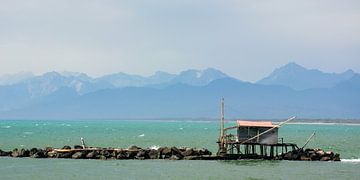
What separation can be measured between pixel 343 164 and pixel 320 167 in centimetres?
454

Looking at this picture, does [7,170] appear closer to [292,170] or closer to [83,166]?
[83,166]

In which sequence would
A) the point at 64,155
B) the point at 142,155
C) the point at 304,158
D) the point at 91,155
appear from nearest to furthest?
1. the point at 304,158
2. the point at 142,155
3. the point at 91,155
4. the point at 64,155

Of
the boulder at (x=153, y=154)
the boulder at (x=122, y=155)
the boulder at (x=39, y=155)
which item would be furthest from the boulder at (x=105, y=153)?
the boulder at (x=39, y=155)

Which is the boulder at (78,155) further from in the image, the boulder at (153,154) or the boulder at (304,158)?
the boulder at (304,158)

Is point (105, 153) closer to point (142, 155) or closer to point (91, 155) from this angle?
point (91, 155)

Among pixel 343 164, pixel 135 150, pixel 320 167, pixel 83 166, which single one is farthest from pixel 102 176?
pixel 343 164

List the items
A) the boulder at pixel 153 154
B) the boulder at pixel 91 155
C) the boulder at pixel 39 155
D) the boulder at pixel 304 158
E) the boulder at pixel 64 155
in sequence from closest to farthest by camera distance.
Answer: the boulder at pixel 304 158 → the boulder at pixel 153 154 → the boulder at pixel 91 155 → the boulder at pixel 64 155 → the boulder at pixel 39 155

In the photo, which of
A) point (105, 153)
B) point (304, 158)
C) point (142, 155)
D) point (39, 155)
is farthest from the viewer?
point (39, 155)

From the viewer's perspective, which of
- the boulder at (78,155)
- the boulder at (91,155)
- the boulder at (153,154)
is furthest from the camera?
the boulder at (78,155)

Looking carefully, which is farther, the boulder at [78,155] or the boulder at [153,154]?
the boulder at [78,155]

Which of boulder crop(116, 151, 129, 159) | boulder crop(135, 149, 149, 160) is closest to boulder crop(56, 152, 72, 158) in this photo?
boulder crop(116, 151, 129, 159)

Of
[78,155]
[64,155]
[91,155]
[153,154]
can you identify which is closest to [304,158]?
[153,154]

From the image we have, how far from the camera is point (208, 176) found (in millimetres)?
51375

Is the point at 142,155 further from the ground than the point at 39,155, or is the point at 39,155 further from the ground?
the point at 142,155
